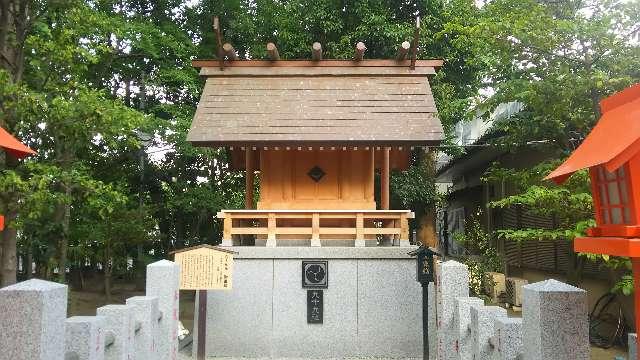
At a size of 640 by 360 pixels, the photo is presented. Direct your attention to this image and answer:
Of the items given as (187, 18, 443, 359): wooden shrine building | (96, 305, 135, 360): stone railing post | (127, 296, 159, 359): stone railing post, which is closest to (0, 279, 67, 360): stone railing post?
(96, 305, 135, 360): stone railing post

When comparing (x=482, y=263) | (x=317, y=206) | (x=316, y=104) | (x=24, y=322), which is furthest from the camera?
(x=482, y=263)

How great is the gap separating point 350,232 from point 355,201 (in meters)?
1.23

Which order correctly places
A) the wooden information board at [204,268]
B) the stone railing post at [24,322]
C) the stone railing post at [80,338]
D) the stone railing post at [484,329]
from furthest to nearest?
1. the wooden information board at [204,268]
2. the stone railing post at [484,329]
3. the stone railing post at [80,338]
4. the stone railing post at [24,322]

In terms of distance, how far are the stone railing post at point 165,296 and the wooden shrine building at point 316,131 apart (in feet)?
11.4

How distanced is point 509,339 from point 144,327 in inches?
180

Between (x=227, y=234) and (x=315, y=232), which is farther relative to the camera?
(x=227, y=234)

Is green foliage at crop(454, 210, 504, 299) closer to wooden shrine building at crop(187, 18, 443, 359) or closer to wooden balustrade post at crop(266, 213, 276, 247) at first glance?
wooden shrine building at crop(187, 18, 443, 359)

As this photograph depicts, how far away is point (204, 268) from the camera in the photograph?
9.70 m

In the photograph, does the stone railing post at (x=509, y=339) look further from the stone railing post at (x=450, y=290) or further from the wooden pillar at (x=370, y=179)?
the wooden pillar at (x=370, y=179)

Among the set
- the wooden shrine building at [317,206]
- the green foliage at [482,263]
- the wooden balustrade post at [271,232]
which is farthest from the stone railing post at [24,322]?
the green foliage at [482,263]

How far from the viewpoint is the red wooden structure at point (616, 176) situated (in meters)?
3.93

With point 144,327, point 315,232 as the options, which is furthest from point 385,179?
point 144,327

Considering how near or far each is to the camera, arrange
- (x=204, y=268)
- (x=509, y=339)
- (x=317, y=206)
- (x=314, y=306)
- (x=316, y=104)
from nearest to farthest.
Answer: (x=509, y=339) → (x=204, y=268) → (x=314, y=306) → (x=316, y=104) → (x=317, y=206)

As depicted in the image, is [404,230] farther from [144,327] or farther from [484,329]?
[144,327]
